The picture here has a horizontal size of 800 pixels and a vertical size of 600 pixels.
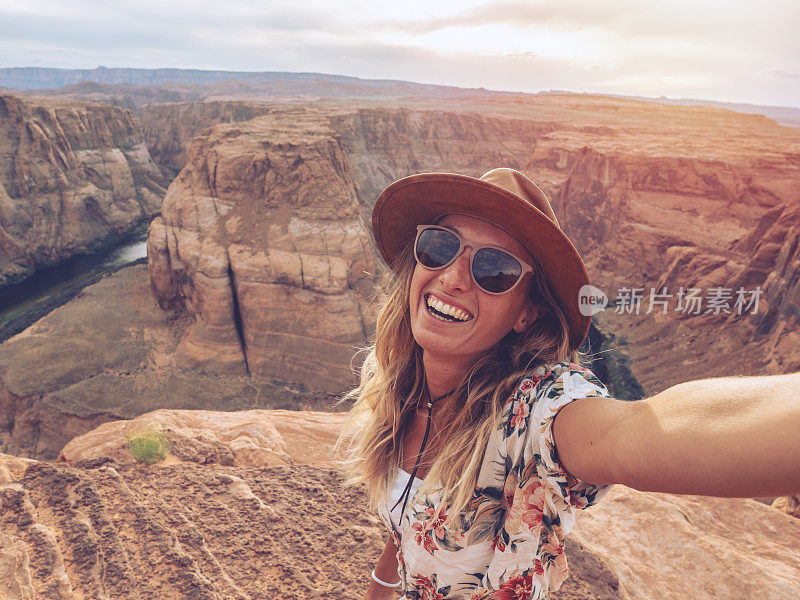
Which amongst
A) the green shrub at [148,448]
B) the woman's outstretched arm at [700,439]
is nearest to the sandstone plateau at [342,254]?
the green shrub at [148,448]

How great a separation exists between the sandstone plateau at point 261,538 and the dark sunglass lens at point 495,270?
7.36ft

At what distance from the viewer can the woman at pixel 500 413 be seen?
34.4 inches

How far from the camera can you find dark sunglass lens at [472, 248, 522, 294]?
1541 millimetres

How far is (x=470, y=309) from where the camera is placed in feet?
5.11

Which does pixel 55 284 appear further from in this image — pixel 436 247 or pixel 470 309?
pixel 470 309

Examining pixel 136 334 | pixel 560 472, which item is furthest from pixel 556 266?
pixel 136 334

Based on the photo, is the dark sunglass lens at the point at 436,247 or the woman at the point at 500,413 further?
the dark sunglass lens at the point at 436,247

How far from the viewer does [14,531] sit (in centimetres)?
291

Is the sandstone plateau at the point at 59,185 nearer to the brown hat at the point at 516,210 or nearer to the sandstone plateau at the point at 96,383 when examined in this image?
the sandstone plateau at the point at 96,383

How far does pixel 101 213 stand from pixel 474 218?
5412 cm

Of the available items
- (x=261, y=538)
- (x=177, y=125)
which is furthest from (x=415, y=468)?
(x=177, y=125)

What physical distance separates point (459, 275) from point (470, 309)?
0.12 m

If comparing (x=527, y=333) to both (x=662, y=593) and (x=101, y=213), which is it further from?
(x=101, y=213)

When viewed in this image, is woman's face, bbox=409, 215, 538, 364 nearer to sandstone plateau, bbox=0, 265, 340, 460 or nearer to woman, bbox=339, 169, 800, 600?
woman, bbox=339, 169, 800, 600
